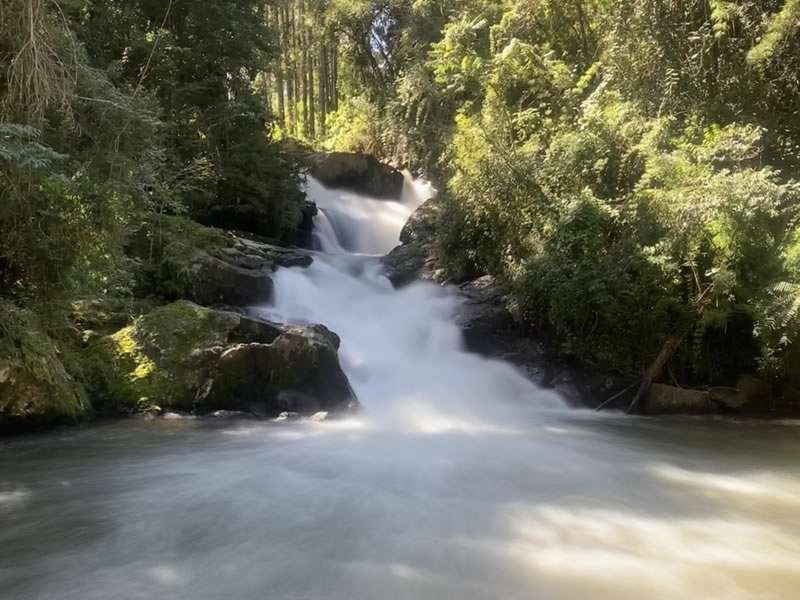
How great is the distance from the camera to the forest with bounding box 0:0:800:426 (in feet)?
22.0

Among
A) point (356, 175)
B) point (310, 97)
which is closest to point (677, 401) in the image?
point (356, 175)

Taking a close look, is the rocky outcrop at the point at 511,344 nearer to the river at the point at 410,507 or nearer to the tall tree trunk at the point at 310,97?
the river at the point at 410,507

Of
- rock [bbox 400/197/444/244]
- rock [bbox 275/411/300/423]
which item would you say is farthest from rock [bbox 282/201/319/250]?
rock [bbox 275/411/300/423]

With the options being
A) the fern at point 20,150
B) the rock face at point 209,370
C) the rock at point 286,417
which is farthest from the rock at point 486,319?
the fern at point 20,150

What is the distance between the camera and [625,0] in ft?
35.1

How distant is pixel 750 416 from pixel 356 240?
11.7 metres

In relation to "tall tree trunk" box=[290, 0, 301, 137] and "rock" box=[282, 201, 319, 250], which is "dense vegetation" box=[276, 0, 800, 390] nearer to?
"rock" box=[282, 201, 319, 250]

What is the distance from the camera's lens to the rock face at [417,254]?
43.2 feet

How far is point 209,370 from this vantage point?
316 inches

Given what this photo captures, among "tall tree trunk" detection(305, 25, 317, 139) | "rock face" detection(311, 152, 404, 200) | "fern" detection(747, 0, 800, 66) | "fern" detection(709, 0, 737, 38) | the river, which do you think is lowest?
the river

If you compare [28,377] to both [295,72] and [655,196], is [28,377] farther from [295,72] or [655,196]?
[295,72]

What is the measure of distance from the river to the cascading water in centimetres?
8

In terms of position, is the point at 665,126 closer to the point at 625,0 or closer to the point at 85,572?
the point at 625,0

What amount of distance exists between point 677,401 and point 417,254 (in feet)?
21.8
